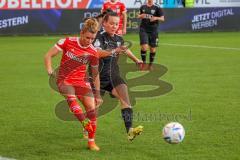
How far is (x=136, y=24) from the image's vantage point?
3067 centimetres

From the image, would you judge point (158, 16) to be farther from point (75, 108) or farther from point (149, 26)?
point (75, 108)

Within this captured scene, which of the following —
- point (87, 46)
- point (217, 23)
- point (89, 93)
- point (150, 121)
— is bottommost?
point (217, 23)

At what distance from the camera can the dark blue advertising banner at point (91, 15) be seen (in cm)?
2933

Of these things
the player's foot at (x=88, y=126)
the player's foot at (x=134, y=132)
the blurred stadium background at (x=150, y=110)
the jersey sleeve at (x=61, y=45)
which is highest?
the jersey sleeve at (x=61, y=45)

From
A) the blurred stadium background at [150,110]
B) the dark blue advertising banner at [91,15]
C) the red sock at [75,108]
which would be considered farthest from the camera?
the dark blue advertising banner at [91,15]

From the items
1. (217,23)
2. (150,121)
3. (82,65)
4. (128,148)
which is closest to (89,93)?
(82,65)

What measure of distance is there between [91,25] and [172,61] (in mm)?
11488

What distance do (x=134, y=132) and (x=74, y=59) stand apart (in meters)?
1.32

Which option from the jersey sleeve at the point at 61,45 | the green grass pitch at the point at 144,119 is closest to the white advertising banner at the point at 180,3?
the green grass pitch at the point at 144,119

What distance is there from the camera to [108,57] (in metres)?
8.07

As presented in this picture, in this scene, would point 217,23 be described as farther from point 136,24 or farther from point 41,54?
point 41,54

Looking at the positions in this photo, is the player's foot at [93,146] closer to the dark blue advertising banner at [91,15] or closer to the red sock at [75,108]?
the red sock at [75,108]

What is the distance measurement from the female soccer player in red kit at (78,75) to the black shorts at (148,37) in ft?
29.0

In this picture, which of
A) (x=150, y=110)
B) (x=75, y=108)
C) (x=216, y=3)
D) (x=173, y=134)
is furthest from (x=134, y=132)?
(x=216, y=3)
